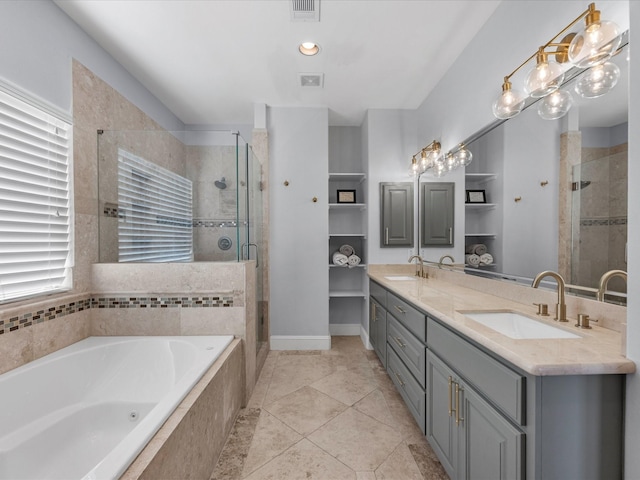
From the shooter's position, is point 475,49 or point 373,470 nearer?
point 373,470

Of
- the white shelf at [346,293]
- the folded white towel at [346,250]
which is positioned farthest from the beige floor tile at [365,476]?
the folded white towel at [346,250]

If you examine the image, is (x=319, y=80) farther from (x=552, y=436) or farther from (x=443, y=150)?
(x=552, y=436)

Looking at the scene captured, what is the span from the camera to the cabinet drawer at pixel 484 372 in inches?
36.4

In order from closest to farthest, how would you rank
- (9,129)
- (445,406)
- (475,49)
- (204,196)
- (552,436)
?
(552,436)
(445,406)
(9,129)
(475,49)
(204,196)

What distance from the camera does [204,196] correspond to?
7.36 ft

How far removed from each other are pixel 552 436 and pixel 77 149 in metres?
2.78

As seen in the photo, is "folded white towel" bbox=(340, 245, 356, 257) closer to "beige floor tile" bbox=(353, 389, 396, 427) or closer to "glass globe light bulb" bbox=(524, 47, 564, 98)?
"beige floor tile" bbox=(353, 389, 396, 427)

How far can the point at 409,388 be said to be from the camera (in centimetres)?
185

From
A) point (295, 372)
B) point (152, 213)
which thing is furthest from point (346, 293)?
point (152, 213)

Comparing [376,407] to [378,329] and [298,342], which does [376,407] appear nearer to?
[378,329]

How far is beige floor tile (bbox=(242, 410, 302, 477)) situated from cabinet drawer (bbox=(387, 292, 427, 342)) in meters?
0.96

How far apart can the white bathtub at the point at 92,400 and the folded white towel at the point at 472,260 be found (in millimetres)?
1813

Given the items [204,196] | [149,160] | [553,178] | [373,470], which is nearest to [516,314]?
[553,178]

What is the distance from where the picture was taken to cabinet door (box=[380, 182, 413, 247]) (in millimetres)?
3123
